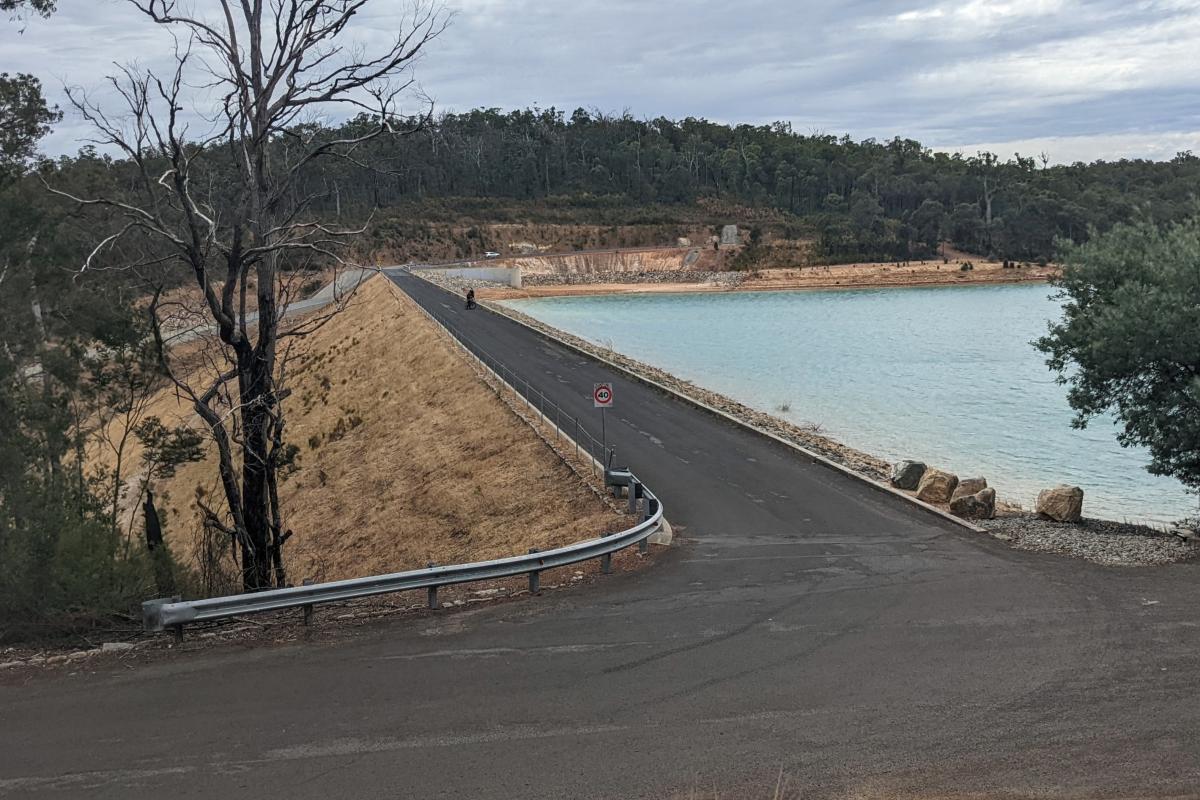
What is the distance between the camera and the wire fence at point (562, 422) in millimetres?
19753

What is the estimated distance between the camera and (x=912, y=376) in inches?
1802

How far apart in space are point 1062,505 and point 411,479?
14.7 metres

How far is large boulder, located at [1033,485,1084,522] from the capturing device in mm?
16016

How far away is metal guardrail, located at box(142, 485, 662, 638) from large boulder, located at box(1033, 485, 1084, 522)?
7877 mm

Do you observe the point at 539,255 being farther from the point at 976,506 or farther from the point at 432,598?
the point at 432,598

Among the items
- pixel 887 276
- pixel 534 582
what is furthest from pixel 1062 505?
pixel 887 276

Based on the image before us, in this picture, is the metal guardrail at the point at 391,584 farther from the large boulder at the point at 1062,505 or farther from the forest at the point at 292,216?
the large boulder at the point at 1062,505

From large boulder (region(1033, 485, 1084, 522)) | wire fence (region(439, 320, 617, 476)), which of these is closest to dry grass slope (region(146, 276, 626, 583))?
wire fence (region(439, 320, 617, 476))

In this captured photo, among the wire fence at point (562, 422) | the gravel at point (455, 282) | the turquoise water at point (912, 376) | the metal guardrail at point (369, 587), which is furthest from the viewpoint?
the gravel at point (455, 282)

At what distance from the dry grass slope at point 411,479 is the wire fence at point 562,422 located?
2.28ft

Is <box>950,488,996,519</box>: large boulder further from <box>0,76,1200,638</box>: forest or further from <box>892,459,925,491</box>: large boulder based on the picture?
<box>0,76,1200,638</box>: forest

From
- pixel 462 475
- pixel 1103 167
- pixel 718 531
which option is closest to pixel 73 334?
pixel 462 475

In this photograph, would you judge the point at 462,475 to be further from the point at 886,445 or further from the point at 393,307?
the point at 393,307

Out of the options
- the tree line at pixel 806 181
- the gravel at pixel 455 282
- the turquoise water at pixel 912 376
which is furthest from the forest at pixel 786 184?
the turquoise water at pixel 912 376
